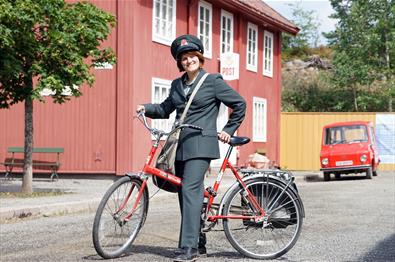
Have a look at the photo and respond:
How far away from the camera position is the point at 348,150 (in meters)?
23.8

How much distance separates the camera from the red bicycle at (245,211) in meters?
6.64

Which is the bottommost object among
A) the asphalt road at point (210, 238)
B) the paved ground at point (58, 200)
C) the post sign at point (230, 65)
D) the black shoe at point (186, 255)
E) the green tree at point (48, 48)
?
the asphalt road at point (210, 238)

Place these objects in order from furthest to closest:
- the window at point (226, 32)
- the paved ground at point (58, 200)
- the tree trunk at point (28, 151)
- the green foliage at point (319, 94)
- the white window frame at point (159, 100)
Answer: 1. the green foliage at point (319, 94)
2. the window at point (226, 32)
3. the white window frame at point (159, 100)
4. the tree trunk at point (28, 151)
5. the paved ground at point (58, 200)

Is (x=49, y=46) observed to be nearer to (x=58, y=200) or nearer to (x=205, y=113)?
(x=58, y=200)

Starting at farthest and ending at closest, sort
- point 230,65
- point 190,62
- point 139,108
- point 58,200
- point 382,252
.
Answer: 1. point 230,65
2. point 58,200
3. point 382,252
4. point 139,108
5. point 190,62

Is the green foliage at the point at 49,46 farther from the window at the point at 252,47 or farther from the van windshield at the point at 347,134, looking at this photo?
the window at the point at 252,47

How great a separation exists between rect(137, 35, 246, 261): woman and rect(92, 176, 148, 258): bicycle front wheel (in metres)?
0.43

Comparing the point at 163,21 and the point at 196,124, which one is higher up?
the point at 163,21

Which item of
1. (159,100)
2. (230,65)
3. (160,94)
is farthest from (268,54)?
(159,100)

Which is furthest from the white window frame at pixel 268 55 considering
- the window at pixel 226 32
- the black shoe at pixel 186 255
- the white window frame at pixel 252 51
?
the black shoe at pixel 186 255

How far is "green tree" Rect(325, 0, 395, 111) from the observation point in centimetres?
4031

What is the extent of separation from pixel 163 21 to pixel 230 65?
3.79 metres

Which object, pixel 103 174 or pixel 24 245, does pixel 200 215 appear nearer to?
pixel 24 245

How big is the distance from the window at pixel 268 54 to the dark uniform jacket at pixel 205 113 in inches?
889
